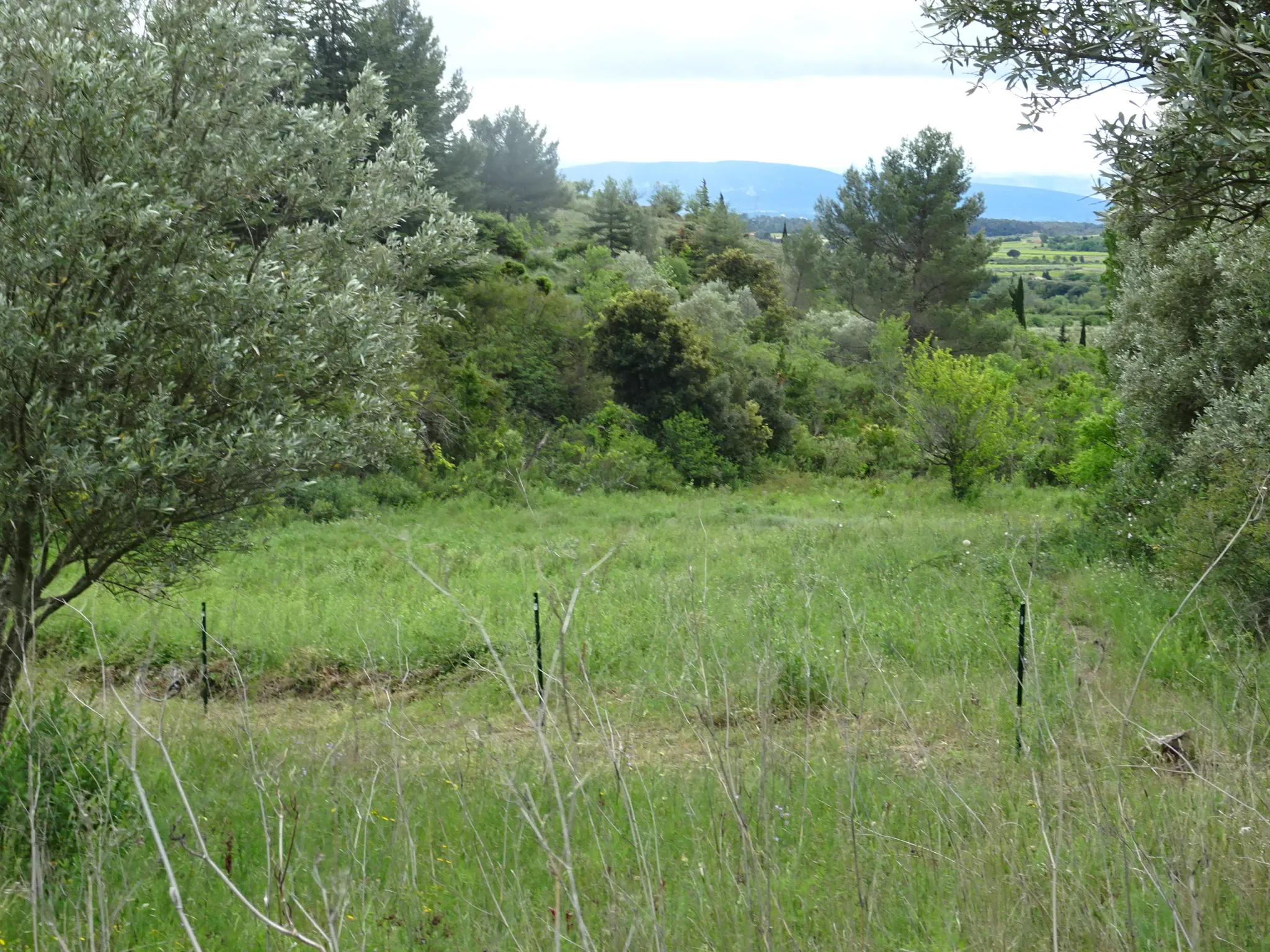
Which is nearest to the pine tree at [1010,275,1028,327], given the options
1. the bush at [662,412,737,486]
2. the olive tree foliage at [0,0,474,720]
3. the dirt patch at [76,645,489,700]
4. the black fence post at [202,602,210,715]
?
the bush at [662,412,737,486]

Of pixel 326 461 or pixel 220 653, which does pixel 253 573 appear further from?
pixel 326 461

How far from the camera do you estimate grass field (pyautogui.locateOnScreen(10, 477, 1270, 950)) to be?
283 centimetres

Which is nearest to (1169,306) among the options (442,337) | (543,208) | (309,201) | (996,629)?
(996,629)

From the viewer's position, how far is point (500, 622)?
425 inches

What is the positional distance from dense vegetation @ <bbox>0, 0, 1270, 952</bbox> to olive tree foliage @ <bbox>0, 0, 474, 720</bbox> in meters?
0.03

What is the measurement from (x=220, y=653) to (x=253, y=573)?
3.95m

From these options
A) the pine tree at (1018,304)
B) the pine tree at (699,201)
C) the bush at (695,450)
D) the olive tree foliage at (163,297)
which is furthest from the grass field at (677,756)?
the pine tree at (699,201)

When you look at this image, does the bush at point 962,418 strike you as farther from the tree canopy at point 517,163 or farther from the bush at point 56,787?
the tree canopy at point 517,163

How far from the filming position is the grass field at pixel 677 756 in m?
2.83

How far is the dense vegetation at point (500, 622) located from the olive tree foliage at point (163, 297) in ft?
0.09

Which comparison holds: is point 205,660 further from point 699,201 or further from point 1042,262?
point 1042,262

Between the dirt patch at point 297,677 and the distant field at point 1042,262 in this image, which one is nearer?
the dirt patch at point 297,677

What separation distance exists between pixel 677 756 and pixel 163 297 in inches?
176

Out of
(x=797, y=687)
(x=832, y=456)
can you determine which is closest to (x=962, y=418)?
(x=832, y=456)
